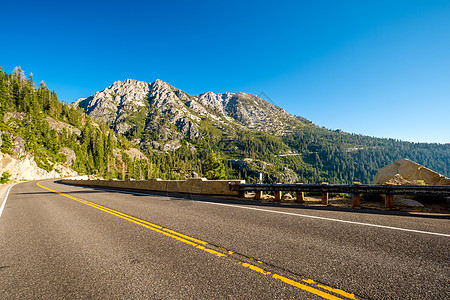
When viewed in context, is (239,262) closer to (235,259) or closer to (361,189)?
(235,259)

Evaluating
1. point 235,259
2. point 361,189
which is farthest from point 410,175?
point 235,259

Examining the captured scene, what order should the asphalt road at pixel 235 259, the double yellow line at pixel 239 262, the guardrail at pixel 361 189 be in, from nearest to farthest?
the double yellow line at pixel 239 262
the asphalt road at pixel 235 259
the guardrail at pixel 361 189

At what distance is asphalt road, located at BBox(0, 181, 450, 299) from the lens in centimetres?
Answer: 264

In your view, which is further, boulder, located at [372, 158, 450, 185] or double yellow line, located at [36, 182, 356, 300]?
boulder, located at [372, 158, 450, 185]

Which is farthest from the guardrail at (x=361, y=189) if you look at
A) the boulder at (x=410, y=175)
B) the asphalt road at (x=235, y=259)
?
the boulder at (x=410, y=175)

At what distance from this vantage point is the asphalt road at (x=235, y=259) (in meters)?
2.64

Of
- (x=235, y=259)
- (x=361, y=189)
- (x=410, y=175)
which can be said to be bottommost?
(x=235, y=259)

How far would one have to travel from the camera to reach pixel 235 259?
354cm

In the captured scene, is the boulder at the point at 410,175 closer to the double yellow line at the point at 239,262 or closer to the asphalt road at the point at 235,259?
the asphalt road at the point at 235,259

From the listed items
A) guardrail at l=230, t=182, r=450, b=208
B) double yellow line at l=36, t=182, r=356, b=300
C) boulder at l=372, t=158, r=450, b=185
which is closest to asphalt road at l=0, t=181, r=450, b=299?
double yellow line at l=36, t=182, r=356, b=300

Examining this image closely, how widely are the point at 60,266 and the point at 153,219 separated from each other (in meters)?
3.21

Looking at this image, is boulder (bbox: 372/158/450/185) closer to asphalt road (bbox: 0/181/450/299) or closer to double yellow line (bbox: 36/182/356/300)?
asphalt road (bbox: 0/181/450/299)

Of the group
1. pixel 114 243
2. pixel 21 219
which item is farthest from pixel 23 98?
pixel 114 243

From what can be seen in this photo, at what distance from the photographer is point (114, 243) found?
479cm
